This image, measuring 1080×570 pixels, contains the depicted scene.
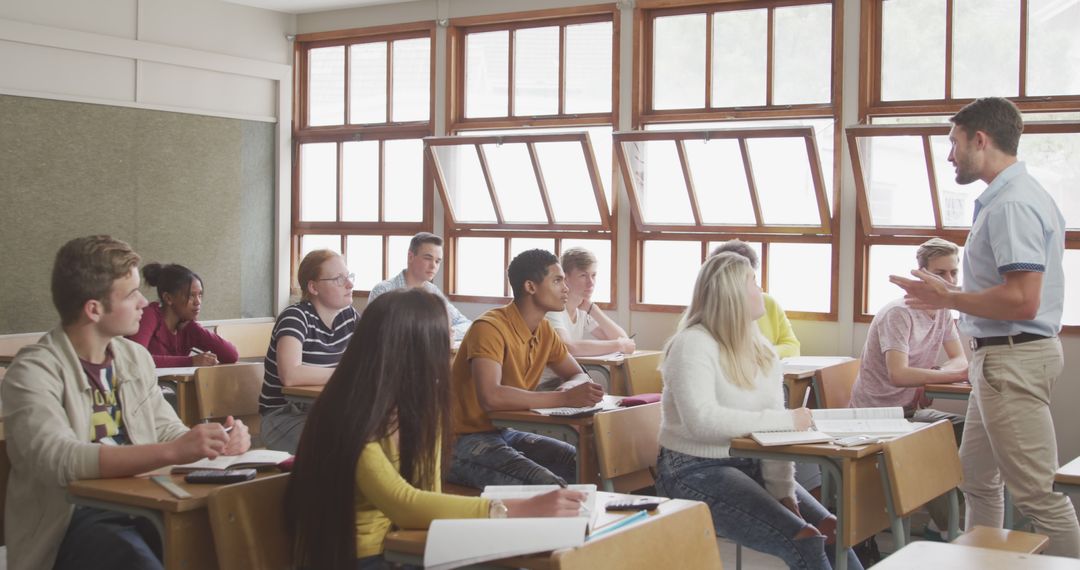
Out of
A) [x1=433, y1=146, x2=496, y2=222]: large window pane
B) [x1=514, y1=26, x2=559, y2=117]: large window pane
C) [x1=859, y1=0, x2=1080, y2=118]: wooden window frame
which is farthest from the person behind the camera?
[x1=433, y1=146, x2=496, y2=222]: large window pane

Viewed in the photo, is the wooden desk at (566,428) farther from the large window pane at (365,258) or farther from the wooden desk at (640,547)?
the large window pane at (365,258)

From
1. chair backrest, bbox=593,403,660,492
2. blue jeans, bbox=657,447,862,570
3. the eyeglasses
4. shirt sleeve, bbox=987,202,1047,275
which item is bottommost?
blue jeans, bbox=657,447,862,570

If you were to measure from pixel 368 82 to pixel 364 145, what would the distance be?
46 cm

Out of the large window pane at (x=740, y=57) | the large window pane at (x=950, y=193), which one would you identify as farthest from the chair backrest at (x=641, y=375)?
the large window pane at (x=740, y=57)

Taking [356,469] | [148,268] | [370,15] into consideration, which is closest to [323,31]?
[370,15]

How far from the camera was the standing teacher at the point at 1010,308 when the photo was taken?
3.23 m

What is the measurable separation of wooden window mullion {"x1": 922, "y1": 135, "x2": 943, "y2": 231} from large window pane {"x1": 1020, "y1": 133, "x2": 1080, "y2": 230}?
1.47ft

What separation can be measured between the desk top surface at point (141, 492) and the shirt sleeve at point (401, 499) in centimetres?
35

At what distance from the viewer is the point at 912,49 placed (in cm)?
614

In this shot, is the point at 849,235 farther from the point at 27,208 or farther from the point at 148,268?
the point at 27,208

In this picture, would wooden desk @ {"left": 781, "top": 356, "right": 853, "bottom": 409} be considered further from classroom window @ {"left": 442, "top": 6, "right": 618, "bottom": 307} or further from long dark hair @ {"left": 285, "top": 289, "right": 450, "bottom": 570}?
long dark hair @ {"left": 285, "top": 289, "right": 450, "bottom": 570}

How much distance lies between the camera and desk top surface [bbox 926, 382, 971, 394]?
187 inches

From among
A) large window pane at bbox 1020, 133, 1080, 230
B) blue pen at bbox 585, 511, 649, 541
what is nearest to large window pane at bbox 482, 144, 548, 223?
large window pane at bbox 1020, 133, 1080, 230

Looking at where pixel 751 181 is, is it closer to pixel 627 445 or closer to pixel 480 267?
pixel 480 267
